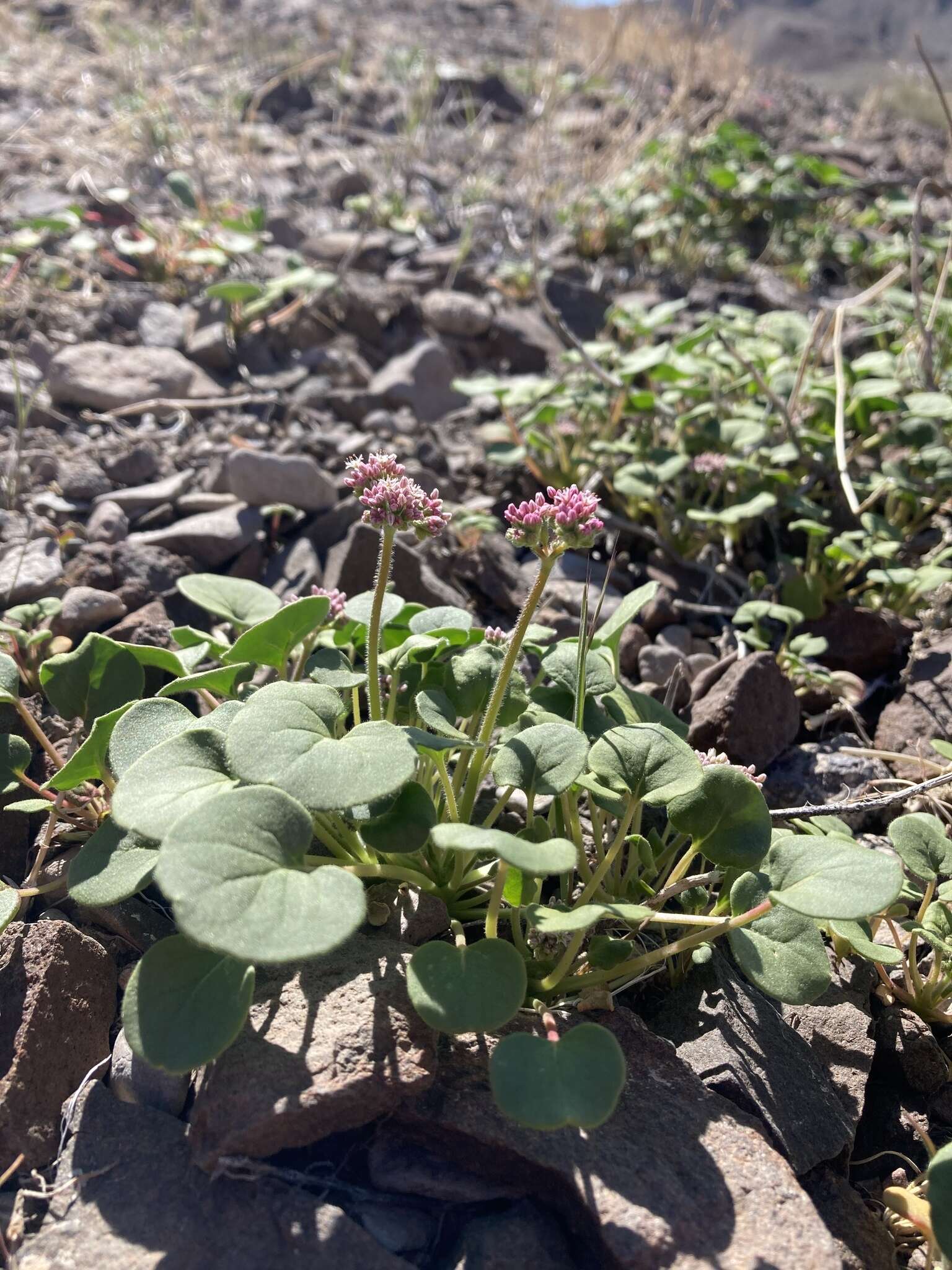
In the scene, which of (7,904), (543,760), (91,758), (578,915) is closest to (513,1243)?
(578,915)

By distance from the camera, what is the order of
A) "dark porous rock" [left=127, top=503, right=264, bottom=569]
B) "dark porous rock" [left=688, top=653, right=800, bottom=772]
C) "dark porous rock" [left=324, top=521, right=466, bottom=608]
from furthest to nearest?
"dark porous rock" [left=127, top=503, right=264, bottom=569] → "dark porous rock" [left=324, top=521, right=466, bottom=608] → "dark porous rock" [left=688, top=653, right=800, bottom=772]

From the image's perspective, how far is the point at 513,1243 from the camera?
1.50m

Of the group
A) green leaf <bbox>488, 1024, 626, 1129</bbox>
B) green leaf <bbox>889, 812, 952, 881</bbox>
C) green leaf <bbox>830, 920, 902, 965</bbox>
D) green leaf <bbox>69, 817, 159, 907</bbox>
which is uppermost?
green leaf <bbox>889, 812, 952, 881</bbox>

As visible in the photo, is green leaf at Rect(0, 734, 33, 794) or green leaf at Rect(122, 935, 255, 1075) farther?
green leaf at Rect(0, 734, 33, 794)

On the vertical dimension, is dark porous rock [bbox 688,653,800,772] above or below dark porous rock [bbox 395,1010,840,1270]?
above

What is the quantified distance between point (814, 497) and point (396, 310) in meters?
2.33

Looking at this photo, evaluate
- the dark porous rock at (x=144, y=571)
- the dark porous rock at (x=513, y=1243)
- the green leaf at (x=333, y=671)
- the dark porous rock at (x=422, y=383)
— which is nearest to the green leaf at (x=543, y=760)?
the green leaf at (x=333, y=671)

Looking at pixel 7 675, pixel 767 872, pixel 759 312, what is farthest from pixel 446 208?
pixel 767 872

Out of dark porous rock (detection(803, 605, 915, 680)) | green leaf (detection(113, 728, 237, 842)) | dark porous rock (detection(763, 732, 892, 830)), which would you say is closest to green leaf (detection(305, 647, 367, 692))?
green leaf (detection(113, 728, 237, 842))

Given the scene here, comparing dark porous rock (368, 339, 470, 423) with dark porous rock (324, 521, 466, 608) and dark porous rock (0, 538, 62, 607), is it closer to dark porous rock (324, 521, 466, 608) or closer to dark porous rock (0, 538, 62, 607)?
dark porous rock (324, 521, 466, 608)

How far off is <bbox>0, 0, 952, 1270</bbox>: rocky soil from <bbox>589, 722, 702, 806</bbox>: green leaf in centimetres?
45

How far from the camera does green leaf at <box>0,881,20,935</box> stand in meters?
1.66

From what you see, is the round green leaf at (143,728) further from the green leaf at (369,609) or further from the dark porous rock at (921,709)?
the dark porous rock at (921,709)

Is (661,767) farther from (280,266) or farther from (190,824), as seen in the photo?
(280,266)
